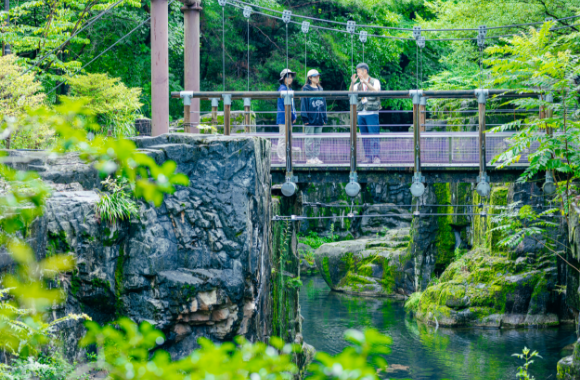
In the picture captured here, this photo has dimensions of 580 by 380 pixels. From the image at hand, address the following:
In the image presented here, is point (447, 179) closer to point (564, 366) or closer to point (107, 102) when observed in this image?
point (564, 366)

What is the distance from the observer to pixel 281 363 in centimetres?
188

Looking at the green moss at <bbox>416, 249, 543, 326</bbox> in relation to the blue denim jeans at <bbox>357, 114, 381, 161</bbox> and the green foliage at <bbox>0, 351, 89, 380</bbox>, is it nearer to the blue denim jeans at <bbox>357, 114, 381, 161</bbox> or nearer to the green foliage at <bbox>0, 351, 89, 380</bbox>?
the blue denim jeans at <bbox>357, 114, 381, 161</bbox>

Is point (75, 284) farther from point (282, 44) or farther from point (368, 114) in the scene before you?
point (282, 44)

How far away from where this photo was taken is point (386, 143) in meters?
9.22

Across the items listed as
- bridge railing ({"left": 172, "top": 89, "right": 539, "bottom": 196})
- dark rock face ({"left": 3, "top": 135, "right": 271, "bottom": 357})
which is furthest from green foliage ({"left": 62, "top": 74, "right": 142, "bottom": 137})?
dark rock face ({"left": 3, "top": 135, "right": 271, "bottom": 357})

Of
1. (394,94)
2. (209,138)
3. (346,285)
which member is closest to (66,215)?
(209,138)

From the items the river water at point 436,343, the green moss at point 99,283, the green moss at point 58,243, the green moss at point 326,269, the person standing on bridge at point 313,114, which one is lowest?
the river water at point 436,343

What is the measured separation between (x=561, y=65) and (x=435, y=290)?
806 cm

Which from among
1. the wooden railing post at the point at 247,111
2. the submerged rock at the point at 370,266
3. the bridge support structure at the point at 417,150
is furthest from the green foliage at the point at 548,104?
the submerged rock at the point at 370,266

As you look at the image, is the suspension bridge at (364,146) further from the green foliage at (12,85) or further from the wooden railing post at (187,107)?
the green foliage at (12,85)

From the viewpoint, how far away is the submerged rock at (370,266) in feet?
59.8

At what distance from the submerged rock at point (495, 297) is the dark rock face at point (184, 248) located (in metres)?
7.69

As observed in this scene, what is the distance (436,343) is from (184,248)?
24.1ft

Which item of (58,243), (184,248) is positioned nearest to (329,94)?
(184,248)
